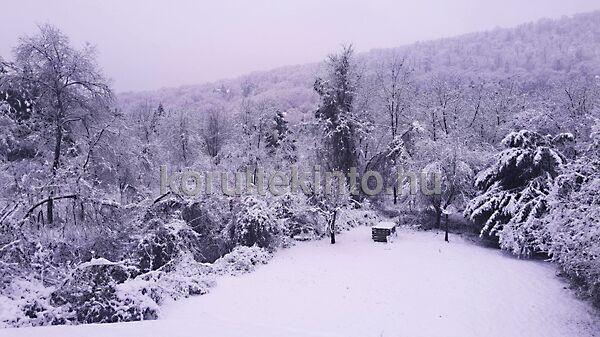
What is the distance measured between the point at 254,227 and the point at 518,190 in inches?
506

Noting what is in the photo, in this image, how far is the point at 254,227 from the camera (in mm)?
18031

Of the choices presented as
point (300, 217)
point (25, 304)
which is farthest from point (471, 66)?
point (25, 304)

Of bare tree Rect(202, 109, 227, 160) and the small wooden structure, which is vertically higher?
bare tree Rect(202, 109, 227, 160)

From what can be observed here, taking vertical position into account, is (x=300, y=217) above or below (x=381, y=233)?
above

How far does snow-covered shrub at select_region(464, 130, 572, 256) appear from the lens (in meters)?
17.3

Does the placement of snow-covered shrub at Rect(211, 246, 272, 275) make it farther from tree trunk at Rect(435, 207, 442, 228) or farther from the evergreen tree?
the evergreen tree

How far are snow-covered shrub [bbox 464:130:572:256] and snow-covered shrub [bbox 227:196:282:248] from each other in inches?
396

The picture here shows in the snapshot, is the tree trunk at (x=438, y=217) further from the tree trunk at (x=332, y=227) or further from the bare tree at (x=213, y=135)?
the bare tree at (x=213, y=135)

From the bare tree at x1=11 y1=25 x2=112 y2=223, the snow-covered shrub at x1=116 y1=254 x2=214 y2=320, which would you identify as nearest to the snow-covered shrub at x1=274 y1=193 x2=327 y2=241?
the snow-covered shrub at x1=116 y1=254 x2=214 y2=320

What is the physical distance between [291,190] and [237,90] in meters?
90.5

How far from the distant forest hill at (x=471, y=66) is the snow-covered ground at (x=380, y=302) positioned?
3567cm

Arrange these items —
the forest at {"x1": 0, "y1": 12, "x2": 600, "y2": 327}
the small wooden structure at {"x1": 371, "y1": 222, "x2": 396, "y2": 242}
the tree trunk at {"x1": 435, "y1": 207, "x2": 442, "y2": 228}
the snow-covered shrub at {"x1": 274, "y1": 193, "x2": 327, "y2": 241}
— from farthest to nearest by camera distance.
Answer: the tree trunk at {"x1": 435, "y1": 207, "x2": 442, "y2": 228} → the snow-covered shrub at {"x1": 274, "y1": 193, "x2": 327, "y2": 241} → the small wooden structure at {"x1": 371, "y1": 222, "x2": 396, "y2": 242} → the forest at {"x1": 0, "y1": 12, "x2": 600, "y2": 327}

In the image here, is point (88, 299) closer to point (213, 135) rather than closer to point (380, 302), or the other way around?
→ point (380, 302)

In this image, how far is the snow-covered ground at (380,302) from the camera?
790 centimetres
